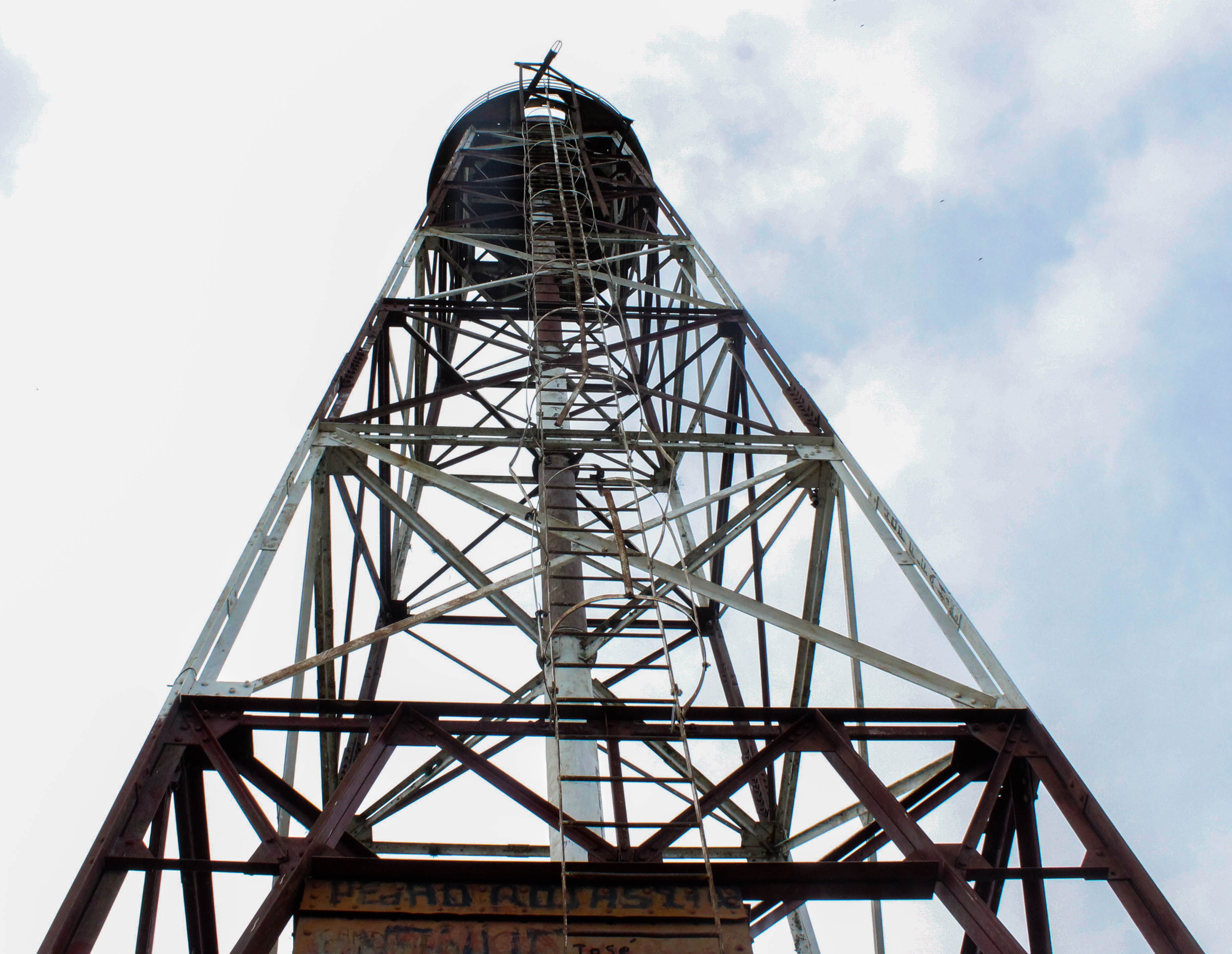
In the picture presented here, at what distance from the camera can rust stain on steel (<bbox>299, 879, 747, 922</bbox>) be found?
4750 millimetres

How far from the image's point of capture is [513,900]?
190 inches

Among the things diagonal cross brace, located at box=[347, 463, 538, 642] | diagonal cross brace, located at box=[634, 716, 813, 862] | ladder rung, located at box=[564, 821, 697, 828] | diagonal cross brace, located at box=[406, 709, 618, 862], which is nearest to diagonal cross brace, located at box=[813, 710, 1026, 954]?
diagonal cross brace, located at box=[634, 716, 813, 862]

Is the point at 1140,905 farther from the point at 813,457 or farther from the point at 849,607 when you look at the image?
the point at 813,457

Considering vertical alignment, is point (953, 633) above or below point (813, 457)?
below

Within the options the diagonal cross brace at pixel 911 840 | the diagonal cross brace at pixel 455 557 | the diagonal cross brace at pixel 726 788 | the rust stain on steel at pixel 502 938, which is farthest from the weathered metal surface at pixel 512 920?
the diagonal cross brace at pixel 455 557

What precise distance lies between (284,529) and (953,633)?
4.55 metres

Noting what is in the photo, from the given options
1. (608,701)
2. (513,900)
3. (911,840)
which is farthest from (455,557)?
(911,840)

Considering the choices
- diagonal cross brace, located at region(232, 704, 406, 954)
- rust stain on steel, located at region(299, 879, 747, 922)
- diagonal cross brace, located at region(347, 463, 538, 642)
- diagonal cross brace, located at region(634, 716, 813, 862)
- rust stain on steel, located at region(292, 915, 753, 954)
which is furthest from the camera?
diagonal cross brace, located at region(347, 463, 538, 642)

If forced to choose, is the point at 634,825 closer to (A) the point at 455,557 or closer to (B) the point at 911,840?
(B) the point at 911,840

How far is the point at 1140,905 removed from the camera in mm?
4953

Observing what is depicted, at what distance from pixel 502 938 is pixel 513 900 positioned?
0.18 m

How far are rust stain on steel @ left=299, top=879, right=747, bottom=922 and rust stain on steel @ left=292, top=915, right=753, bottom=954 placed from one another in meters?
0.04

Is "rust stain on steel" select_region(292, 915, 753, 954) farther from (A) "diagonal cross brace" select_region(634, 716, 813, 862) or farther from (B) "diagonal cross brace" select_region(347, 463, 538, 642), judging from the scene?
(B) "diagonal cross brace" select_region(347, 463, 538, 642)

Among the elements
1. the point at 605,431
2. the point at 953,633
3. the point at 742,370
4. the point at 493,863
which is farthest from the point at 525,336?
the point at 493,863
